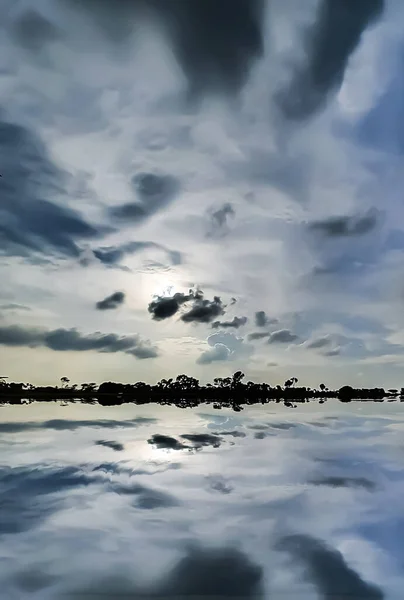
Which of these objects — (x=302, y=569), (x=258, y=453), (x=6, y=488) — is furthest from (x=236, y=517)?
(x=258, y=453)

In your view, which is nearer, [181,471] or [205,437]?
[181,471]

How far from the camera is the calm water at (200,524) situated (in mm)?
10578

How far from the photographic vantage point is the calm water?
10.6 metres

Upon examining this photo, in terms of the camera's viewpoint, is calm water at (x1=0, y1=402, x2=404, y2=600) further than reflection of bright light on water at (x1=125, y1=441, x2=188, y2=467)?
No

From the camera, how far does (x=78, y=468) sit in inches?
845

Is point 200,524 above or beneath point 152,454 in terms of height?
beneath

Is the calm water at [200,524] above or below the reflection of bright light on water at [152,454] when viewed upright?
below

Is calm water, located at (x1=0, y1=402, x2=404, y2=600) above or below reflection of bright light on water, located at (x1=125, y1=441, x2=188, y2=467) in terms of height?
below

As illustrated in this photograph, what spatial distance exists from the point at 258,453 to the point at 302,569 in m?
14.9

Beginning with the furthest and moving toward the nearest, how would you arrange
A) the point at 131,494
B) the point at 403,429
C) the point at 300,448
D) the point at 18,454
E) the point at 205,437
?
the point at 403,429 → the point at 205,437 → the point at 300,448 → the point at 18,454 → the point at 131,494

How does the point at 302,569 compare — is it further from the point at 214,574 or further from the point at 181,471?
the point at 181,471

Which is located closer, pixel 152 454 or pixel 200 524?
pixel 200 524

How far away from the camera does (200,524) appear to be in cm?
1423

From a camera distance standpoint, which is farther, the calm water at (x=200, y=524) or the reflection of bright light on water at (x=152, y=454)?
the reflection of bright light on water at (x=152, y=454)
